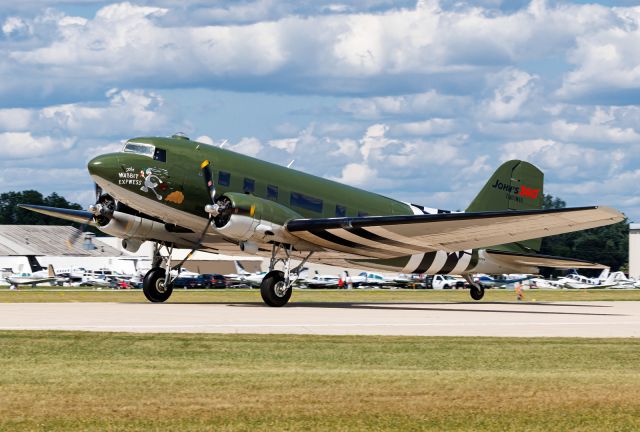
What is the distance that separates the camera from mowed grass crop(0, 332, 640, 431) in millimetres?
10898

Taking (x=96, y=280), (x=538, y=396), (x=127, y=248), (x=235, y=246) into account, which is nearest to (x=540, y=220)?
(x=235, y=246)

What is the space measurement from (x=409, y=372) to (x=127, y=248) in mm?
22566

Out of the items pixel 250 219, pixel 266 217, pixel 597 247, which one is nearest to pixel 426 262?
pixel 266 217

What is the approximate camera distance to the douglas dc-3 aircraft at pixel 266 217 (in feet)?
99.8

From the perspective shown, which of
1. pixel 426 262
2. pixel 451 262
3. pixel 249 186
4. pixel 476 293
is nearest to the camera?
pixel 249 186

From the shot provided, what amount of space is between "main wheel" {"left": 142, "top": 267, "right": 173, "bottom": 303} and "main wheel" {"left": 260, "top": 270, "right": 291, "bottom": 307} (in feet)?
17.4

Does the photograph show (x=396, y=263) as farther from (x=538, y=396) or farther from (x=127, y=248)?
(x=538, y=396)

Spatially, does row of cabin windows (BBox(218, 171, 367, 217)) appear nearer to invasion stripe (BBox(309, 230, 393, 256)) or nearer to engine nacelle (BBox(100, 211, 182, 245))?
invasion stripe (BBox(309, 230, 393, 256))

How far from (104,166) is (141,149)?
1.33m

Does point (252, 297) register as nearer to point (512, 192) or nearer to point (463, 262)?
point (463, 262)

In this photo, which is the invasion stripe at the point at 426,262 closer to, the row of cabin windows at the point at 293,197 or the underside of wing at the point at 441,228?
the underside of wing at the point at 441,228

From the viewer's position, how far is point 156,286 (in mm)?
35344

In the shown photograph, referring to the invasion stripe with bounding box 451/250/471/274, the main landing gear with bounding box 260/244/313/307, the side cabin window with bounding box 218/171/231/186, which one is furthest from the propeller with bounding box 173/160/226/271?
the invasion stripe with bounding box 451/250/471/274

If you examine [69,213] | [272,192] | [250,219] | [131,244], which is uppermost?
[272,192]
